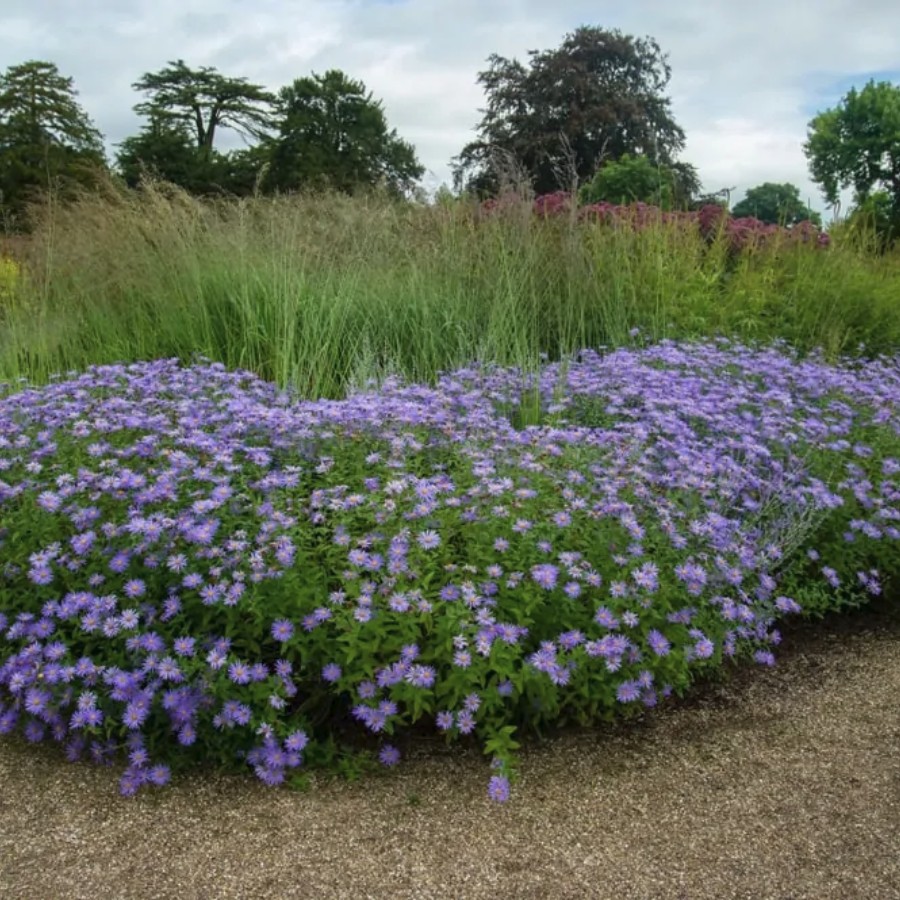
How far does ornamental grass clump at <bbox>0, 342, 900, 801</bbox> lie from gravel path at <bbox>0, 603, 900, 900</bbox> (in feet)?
0.33

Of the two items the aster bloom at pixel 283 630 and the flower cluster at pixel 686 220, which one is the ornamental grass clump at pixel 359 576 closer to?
the aster bloom at pixel 283 630

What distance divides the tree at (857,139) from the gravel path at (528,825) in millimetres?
29992

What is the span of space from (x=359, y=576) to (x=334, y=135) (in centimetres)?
3237

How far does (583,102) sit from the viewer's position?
97.3 ft

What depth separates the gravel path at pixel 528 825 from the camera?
1936mm

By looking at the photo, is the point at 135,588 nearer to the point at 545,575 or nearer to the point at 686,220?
the point at 545,575

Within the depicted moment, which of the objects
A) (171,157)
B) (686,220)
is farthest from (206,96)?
(686,220)

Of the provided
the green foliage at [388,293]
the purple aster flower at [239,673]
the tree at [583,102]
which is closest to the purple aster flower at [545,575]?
the purple aster flower at [239,673]

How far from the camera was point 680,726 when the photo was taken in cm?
257

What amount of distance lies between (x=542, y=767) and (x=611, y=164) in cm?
1304

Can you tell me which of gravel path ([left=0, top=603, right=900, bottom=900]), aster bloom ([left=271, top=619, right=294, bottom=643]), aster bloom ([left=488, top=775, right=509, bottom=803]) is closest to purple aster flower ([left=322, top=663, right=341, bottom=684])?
aster bloom ([left=271, top=619, right=294, bottom=643])

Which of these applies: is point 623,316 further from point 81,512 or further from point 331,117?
point 331,117

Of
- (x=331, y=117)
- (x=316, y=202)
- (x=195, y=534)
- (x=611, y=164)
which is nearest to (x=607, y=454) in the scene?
(x=195, y=534)

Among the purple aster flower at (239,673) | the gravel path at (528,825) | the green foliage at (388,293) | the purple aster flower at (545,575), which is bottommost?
the gravel path at (528,825)
